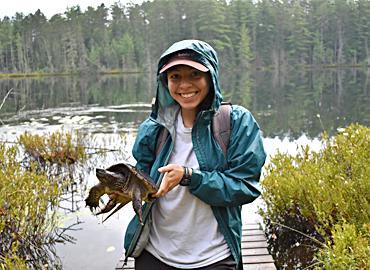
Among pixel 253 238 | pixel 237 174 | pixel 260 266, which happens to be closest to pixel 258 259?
pixel 260 266

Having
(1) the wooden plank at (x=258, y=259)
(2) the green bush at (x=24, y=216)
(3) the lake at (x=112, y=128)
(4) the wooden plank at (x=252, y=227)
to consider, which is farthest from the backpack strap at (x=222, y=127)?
(3) the lake at (x=112, y=128)

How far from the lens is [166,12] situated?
243ft

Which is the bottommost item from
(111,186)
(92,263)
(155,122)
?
(92,263)

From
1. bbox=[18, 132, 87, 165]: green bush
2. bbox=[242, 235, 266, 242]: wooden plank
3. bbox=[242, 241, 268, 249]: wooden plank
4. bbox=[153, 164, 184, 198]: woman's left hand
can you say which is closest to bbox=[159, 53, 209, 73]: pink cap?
bbox=[153, 164, 184, 198]: woman's left hand

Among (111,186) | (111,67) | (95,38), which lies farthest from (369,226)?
(95,38)

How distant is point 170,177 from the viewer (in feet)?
7.41

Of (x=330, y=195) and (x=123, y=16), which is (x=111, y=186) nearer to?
(x=330, y=195)

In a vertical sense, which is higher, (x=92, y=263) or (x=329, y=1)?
(x=329, y=1)

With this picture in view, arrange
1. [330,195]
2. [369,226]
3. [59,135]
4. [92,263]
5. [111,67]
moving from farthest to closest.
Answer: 1. [111,67]
2. [59,135]
3. [92,263]
4. [330,195]
5. [369,226]

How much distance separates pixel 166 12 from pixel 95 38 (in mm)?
12216

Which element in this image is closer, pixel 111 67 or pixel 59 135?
pixel 59 135

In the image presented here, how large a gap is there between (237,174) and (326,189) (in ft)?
7.72

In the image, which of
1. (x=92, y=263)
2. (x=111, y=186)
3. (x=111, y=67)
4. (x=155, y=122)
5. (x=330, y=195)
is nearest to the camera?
(x=111, y=186)

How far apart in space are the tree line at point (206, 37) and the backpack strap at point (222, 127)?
66584 millimetres
